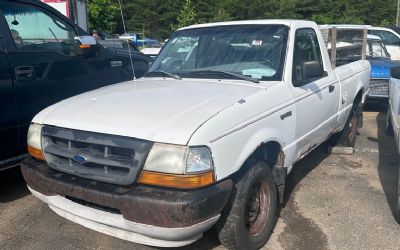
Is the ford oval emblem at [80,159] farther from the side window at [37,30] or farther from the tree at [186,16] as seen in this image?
the tree at [186,16]

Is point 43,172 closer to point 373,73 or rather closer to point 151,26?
point 373,73

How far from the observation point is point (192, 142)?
2664 mm

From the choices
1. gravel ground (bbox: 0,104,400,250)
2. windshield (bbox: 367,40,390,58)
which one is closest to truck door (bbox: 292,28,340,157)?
gravel ground (bbox: 0,104,400,250)

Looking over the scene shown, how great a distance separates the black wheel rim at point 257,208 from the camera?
10.9ft

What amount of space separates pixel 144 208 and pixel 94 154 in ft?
1.79

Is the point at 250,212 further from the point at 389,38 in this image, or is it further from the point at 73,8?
the point at 389,38

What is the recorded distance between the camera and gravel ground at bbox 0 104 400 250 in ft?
11.7

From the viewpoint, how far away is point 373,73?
8766 mm

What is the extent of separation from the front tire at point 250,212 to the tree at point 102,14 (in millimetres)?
28003

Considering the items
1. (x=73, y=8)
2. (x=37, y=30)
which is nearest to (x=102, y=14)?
(x=73, y=8)

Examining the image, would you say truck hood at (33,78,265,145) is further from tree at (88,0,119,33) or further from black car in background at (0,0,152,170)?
tree at (88,0,119,33)

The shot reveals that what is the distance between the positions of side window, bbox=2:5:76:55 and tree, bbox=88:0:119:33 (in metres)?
25.6

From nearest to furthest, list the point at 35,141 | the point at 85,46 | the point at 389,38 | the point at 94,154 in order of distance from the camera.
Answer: the point at 94,154
the point at 35,141
the point at 85,46
the point at 389,38

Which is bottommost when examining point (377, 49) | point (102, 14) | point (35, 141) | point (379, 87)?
point (379, 87)
